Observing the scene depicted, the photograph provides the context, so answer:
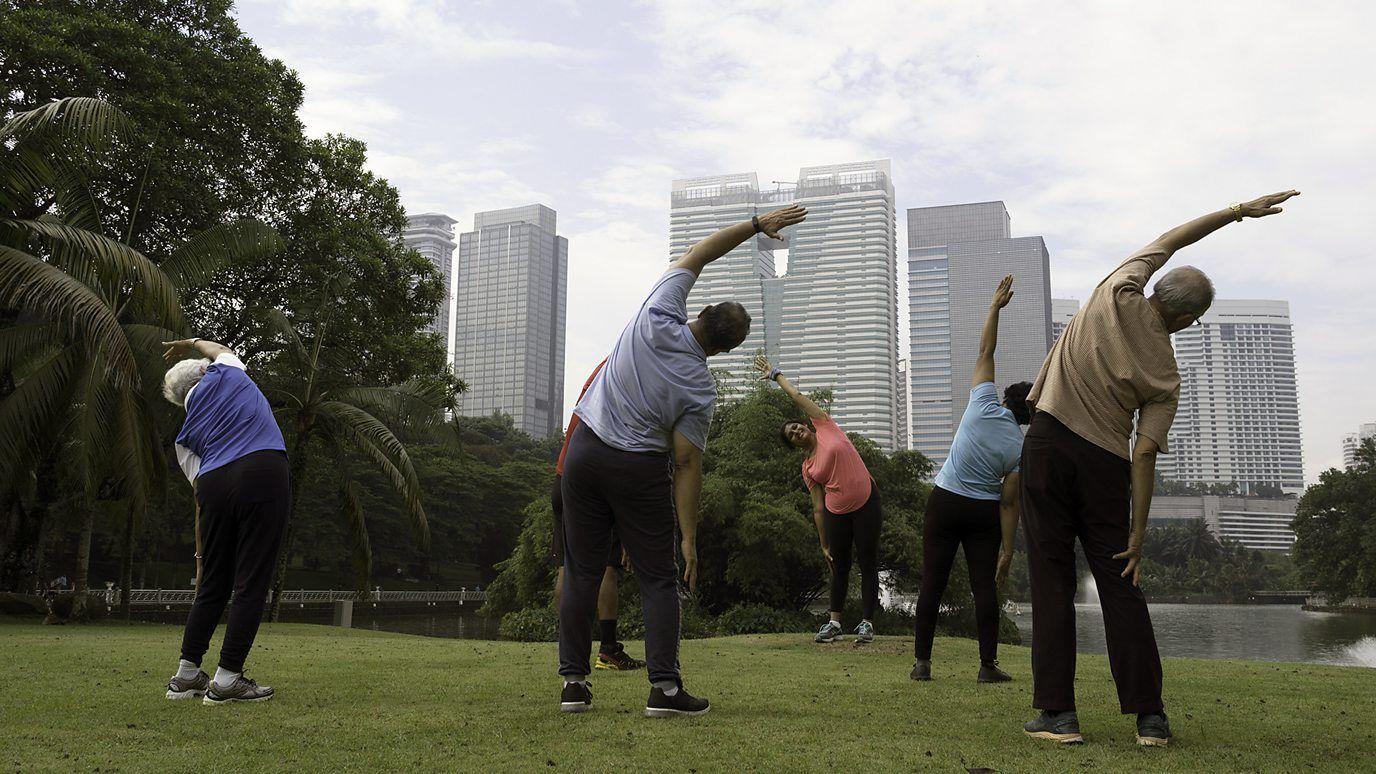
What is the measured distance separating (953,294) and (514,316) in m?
84.0

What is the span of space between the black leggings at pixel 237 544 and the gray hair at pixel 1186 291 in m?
4.10

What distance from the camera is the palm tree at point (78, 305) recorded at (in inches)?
424

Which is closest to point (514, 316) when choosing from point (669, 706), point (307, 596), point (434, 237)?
point (434, 237)

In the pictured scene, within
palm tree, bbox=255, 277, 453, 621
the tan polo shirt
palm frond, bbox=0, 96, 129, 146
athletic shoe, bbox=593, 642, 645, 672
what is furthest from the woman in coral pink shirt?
palm tree, bbox=255, 277, 453, 621

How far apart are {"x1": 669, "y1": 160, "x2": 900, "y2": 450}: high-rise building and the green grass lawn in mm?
96769

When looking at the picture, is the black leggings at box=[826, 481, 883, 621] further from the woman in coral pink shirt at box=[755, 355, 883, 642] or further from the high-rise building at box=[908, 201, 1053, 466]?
the high-rise building at box=[908, 201, 1053, 466]

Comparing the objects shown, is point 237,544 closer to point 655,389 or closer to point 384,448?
point 655,389

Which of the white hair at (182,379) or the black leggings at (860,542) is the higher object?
the white hair at (182,379)

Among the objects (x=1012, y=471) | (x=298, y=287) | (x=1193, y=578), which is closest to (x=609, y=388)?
(x=1012, y=471)

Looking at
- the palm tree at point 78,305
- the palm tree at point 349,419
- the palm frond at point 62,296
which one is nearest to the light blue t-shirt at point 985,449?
the palm tree at point 78,305

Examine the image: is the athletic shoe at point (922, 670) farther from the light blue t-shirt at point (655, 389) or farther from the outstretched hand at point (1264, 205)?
the outstretched hand at point (1264, 205)

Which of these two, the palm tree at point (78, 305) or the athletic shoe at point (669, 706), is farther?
the palm tree at point (78, 305)

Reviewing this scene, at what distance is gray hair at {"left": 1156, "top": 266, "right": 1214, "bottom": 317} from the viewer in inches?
148

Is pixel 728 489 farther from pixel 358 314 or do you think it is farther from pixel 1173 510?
pixel 1173 510
